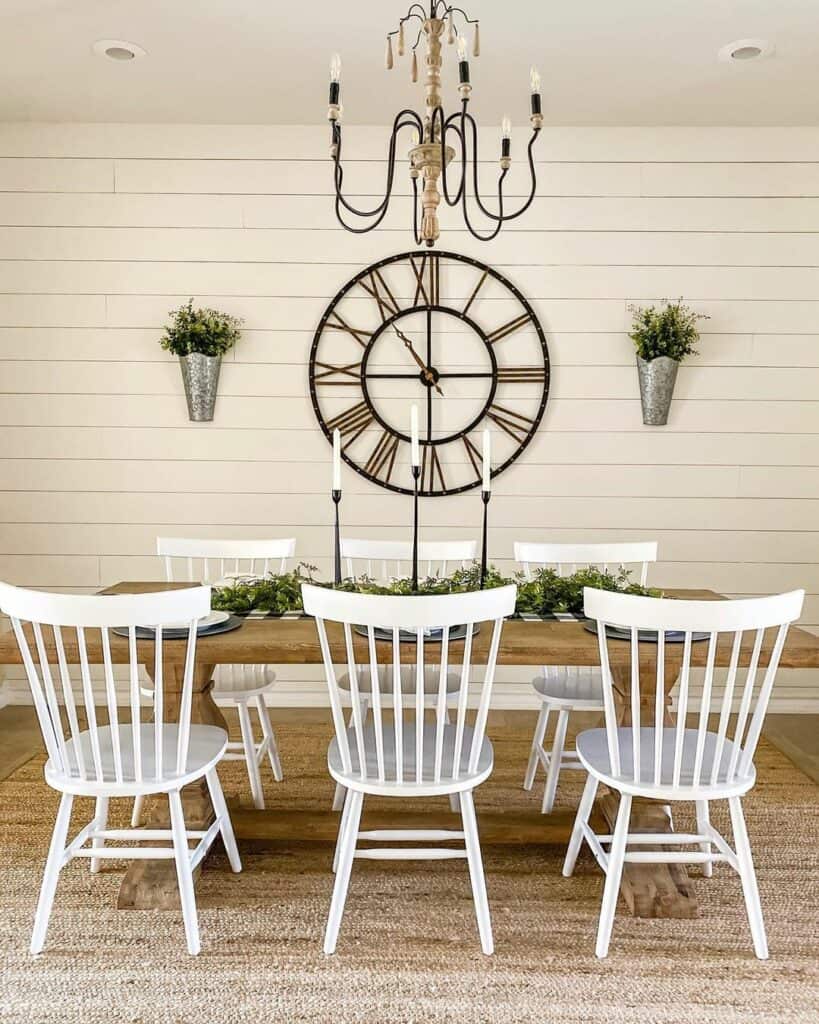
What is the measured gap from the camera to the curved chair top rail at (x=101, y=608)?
5.98 ft

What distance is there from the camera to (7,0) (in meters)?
2.60

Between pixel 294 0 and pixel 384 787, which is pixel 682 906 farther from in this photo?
pixel 294 0

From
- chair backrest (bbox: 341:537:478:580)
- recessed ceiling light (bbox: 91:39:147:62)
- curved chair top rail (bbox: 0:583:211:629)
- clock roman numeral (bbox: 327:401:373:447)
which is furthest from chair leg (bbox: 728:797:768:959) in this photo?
recessed ceiling light (bbox: 91:39:147:62)

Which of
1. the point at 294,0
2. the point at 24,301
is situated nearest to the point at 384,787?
the point at 294,0

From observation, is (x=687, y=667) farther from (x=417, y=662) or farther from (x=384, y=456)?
(x=384, y=456)

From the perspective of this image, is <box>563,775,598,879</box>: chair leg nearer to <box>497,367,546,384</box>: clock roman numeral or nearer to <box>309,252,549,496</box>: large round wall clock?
<box>309,252,549,496</box>: large round wall clock

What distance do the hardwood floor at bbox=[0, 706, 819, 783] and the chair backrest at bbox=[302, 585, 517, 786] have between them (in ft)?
5.53

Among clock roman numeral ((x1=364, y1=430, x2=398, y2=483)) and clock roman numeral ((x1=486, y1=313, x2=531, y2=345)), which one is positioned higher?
clock roman numeral ((x1=486, y1=313, x2=531, y2=345))

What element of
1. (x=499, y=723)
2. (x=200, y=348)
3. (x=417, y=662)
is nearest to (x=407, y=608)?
(x=417, y=662)

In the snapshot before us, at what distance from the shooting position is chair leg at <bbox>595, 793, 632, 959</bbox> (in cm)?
195

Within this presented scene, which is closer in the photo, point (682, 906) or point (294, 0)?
point (682, 906)

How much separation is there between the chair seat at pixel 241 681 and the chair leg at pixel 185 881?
0.71 m

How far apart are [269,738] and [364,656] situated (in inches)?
28.8

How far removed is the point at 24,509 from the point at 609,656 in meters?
2.92
